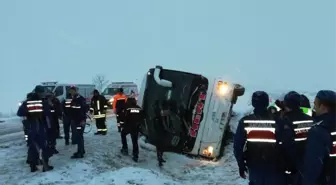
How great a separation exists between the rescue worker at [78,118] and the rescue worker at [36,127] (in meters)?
1.58

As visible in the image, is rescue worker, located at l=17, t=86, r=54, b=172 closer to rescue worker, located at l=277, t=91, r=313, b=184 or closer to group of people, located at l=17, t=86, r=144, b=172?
group of people, located at l=17, t=86, r=144, b=172

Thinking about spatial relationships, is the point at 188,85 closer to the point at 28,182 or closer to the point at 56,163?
the point at 56,163

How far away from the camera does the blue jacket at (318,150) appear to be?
4.28 meters

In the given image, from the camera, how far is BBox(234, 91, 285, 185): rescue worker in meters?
5.56

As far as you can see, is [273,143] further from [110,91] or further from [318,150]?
[110,91]

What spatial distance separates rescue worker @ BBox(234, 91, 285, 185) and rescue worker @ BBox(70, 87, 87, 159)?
6.88 metres

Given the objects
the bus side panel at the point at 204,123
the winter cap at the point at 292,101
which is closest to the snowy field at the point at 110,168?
the bus side panel at the point at 204,123

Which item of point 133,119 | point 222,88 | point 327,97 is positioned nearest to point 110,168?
point 133,119

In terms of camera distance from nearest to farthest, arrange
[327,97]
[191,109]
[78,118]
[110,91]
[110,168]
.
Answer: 1. [327,97]
2. [110,168]
3. [78,118]
4. [191,109]
5. [110,91]

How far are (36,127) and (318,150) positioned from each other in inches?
285

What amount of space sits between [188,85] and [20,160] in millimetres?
5150

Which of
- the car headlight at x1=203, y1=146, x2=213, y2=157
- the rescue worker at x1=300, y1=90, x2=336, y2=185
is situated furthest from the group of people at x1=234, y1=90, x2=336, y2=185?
the car headlight at x1=203, y1=146, x2=213, y2=157

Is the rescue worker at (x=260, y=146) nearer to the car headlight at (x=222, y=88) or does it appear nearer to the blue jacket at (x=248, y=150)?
the blue jacket at (x=248, y=150)

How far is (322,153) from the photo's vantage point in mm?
4270
